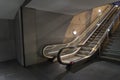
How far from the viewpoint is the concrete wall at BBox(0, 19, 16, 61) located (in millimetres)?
5191

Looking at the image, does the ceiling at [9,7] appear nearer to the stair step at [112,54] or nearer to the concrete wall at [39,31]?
the concrete wall at [39,31]

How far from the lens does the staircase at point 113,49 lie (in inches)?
198

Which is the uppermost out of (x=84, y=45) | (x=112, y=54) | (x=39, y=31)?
(x=39, y=31)

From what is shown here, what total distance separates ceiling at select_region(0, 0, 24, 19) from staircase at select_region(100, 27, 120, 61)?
4.50 meters

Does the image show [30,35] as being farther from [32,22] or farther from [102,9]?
[102,9]

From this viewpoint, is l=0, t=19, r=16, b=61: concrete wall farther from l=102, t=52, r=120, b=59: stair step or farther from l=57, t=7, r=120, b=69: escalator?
l=102, t=52, r=120, b=59: stair step

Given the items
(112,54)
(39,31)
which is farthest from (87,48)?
(39,31)

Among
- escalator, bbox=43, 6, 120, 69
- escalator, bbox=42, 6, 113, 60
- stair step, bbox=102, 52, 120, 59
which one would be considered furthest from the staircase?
escalator, bbox=42, 6, 113, 60

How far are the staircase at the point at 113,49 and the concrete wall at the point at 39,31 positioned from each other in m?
2.39

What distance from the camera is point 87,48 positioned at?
5.86 metres

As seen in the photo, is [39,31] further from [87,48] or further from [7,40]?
[87,48]

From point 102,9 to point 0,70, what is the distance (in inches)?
336

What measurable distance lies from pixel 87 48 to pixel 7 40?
415 cm

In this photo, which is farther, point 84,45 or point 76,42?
point 76,42
